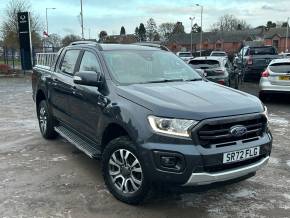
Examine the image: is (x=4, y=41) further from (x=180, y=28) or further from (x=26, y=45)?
(x=180, y=28)

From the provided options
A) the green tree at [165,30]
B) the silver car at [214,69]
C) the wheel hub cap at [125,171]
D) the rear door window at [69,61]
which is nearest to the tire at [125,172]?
the wheel hub cap at [125,171]

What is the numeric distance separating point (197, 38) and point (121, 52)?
343 feet

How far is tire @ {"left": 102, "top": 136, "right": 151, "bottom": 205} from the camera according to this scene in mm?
4266

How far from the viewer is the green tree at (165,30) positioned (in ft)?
340

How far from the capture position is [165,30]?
346 feet

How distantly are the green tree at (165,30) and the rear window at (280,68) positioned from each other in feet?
302

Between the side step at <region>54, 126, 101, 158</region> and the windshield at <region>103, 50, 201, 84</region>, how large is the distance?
98cm

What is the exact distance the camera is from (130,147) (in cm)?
426

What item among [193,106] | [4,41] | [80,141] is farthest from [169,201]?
[4,41]

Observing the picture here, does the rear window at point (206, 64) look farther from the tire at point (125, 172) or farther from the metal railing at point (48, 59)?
the tire at point (125, 172)

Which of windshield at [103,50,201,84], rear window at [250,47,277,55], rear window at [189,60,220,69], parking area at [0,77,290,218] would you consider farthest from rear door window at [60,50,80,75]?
rear window at [250,47,277,55]

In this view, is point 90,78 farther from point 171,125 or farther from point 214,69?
point 214,69

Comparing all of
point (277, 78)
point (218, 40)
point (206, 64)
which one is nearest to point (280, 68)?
point (277, 78)

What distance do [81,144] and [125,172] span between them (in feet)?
4.16
